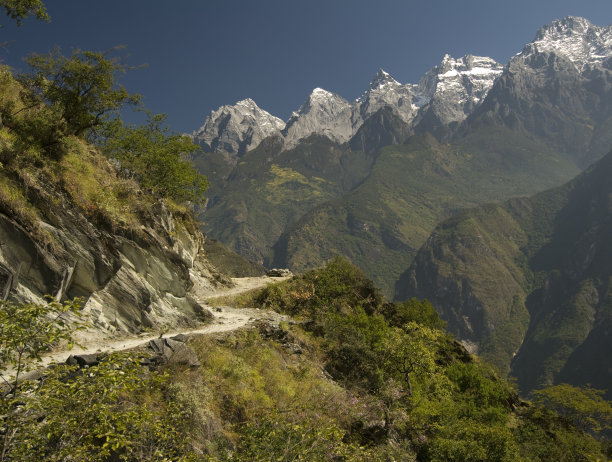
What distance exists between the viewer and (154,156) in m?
32.9

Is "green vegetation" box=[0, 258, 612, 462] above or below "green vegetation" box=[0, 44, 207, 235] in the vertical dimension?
below

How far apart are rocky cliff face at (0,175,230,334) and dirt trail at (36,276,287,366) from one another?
68cm

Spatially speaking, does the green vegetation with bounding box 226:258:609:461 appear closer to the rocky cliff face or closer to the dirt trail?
the dirt trail

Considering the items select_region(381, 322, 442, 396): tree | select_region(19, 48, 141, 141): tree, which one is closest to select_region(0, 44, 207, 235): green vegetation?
select_region(19, 48, 141, 141): tree

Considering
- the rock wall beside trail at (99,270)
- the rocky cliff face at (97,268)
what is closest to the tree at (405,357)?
the rock wall beside trail at (99,270)

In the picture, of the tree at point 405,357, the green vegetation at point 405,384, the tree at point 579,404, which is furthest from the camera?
the tree at point 579,404

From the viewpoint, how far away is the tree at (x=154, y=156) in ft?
105

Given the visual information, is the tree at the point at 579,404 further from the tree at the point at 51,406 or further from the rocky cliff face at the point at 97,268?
the tree at the point at 51,406

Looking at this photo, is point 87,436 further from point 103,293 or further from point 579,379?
point 579,379

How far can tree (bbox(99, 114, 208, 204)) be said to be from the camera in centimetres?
3203

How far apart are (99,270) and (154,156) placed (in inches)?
779

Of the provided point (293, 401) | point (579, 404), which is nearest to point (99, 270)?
point (293, 401)

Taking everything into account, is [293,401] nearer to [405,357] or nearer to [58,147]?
[405,357]

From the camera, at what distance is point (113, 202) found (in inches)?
719
